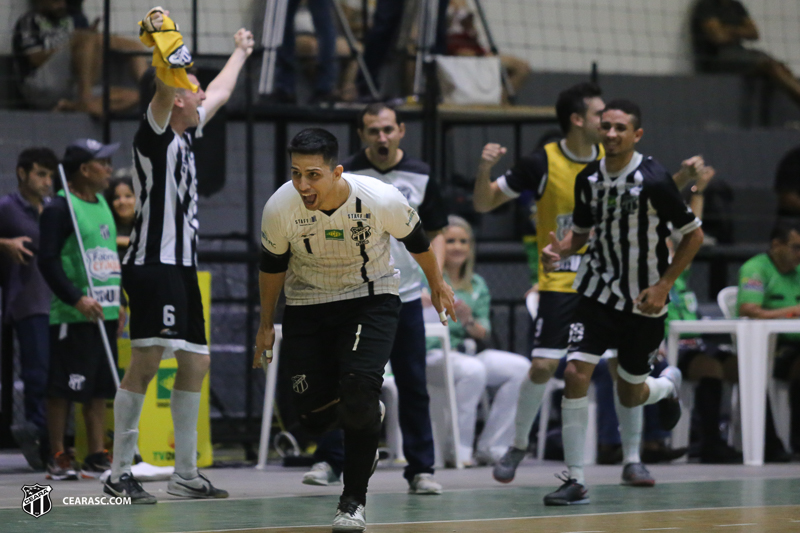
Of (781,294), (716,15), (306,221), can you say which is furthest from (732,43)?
(306,221)

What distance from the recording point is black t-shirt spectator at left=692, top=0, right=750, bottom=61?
13.2 m

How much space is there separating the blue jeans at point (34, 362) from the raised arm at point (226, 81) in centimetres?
205

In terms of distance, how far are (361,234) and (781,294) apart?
4603mm

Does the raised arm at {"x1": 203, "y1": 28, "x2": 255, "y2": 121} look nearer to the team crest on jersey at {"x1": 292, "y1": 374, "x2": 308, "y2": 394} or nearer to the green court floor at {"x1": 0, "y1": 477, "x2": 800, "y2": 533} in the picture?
the team crest on jersey at {"x1": 292, "y1": 374, "x2": 308, "y2": 394}

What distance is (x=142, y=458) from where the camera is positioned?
7.01 m

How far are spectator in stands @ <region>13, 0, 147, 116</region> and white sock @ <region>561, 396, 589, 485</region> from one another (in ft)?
16.8

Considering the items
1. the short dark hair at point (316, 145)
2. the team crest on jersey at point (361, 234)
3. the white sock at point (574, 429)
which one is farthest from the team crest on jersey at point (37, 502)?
the white sock at point (574, 429)

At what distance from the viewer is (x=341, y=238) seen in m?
4.65

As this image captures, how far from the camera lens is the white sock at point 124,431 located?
531 centimetres

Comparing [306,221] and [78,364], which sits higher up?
[306,221]

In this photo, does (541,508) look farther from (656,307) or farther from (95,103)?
(95,103)

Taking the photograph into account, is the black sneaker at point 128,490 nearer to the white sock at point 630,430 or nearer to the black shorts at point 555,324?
the black shorts at point 555,324

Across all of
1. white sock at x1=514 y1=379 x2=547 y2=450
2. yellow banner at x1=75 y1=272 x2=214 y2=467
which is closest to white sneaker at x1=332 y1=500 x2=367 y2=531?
white sock at x1=514 y1=379 x2=547 y2=450

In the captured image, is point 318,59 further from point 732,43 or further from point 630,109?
point 732,43
